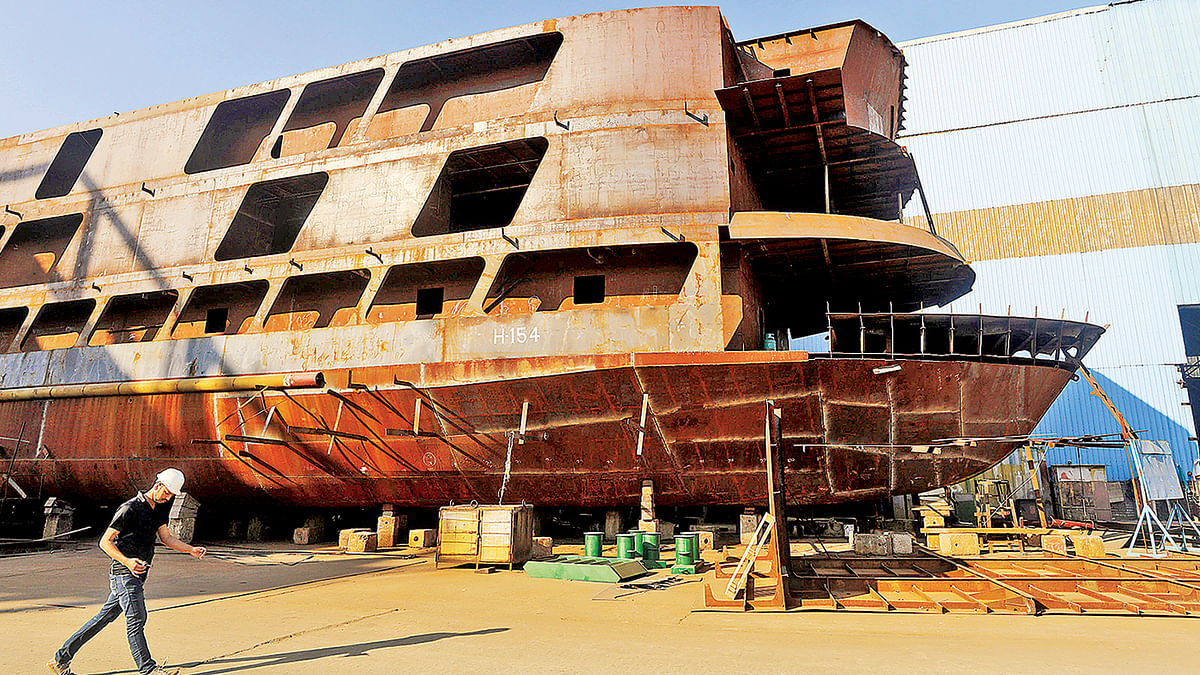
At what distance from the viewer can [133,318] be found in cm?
1647

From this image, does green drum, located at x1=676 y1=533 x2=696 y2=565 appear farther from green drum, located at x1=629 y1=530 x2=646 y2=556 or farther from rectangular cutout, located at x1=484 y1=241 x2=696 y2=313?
rectangular cutout, located at x1=484 y1=241 x2=696 y2=313

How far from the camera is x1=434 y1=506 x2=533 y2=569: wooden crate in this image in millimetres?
10359

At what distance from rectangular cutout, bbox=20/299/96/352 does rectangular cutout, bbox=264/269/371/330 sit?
6457 mm

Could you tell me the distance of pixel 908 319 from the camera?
10531 mm

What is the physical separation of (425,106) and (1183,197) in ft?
88.8

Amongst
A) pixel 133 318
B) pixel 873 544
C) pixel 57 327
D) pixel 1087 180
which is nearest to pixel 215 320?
pixel 133 318

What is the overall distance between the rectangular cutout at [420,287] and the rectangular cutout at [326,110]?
4.49 metres

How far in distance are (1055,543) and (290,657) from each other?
12803mm

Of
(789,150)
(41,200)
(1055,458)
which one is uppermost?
(41,200)

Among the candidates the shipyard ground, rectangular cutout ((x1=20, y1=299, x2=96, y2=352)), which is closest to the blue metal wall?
the shipyard ground

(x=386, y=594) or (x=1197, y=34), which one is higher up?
(x=1197, y=34)

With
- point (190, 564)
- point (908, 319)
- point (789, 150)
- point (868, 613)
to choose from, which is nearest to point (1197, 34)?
point (789, 150)

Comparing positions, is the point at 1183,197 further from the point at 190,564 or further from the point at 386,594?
the point at 190,564

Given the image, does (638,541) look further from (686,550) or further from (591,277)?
(591,277)
